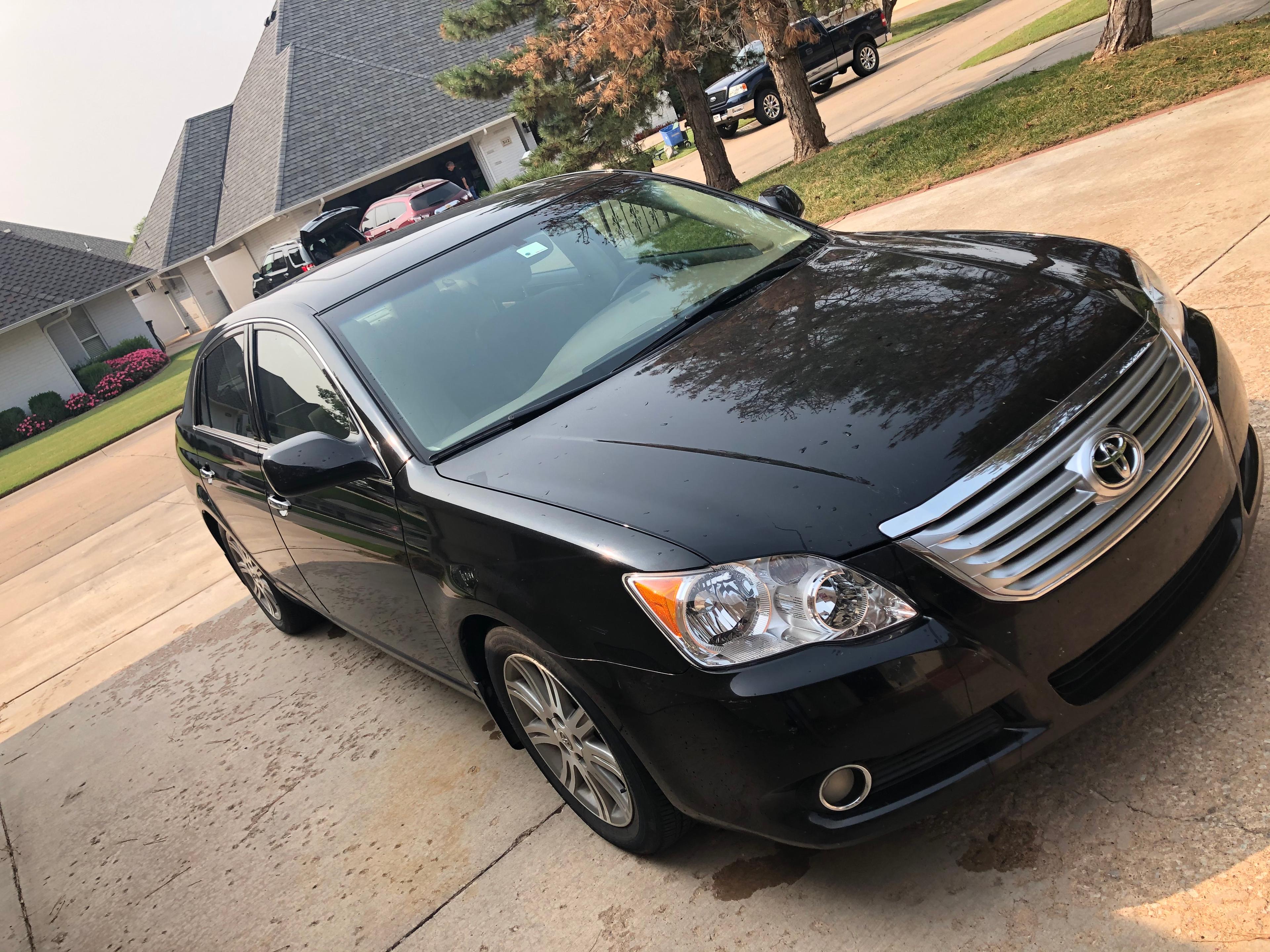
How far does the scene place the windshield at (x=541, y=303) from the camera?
330 centimetres

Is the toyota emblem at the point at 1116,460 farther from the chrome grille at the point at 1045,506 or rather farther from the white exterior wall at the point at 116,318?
the white exterior wall at the point at 116,318

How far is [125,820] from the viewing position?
4.28 m

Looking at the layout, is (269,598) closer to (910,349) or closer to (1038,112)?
(910,349)

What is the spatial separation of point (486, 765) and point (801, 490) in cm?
196

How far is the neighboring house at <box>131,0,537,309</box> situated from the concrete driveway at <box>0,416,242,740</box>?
2127 centimetres

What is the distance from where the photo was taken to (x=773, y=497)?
7.73 ft

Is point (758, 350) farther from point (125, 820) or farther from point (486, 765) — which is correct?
point (125, 820)

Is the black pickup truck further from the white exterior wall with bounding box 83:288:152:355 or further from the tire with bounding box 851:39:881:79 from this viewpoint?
the white exterior wall with bounding box 83:288:152:355

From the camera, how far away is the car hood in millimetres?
2311

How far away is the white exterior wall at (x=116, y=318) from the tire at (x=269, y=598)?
31.9 metres

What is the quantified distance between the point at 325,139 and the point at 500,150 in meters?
5.63

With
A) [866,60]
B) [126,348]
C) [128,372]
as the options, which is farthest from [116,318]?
[866,60]

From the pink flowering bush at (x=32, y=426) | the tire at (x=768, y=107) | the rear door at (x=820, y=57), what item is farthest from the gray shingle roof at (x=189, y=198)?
the rear door at (x=820, y=57)

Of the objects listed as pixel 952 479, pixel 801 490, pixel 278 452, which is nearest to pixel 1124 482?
pixel 952 479
